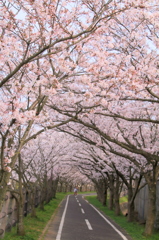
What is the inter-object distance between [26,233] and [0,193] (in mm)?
6240

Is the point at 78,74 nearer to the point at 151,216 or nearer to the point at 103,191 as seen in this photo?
the point at 151,216

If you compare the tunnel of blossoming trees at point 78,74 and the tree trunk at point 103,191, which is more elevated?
the tunnel of blossoming trees at point 78,74

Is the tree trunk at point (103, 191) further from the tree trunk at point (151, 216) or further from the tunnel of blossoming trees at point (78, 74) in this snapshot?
the tree trunk at point (151, 216)

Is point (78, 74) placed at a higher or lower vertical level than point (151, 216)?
higher

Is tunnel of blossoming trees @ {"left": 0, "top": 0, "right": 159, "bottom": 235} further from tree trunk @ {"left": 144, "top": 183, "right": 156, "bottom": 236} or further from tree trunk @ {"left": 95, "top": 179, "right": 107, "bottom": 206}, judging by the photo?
tree trunk @ {"left": 95, "top": 179, "right": 107, "bottom": 206}

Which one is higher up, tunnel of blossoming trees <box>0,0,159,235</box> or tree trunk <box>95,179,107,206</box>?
tunnel of blossoming trees <box>0,0,159,235</box>

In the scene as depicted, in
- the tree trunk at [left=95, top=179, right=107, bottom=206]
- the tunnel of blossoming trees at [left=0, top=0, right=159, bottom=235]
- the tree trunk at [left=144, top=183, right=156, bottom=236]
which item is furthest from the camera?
the tree trunk at [left=95, top=179, right=107, bottom=206]

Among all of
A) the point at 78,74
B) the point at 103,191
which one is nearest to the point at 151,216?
the point at 78,74

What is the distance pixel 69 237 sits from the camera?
1120 cm

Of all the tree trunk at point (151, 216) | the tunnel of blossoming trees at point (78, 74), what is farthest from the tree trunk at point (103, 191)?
the tree trunk at point (151, 216)

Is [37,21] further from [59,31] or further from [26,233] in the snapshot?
[26,233]

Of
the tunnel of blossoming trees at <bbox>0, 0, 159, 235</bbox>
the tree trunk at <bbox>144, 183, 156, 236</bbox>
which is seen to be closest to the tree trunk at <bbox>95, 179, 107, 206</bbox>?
the tunnel of blossoming trees at <bbox>0, 0, 159, 235</bbox>

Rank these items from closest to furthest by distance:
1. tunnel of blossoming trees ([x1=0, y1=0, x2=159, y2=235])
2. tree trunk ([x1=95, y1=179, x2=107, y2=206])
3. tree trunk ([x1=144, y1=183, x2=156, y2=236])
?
tunnel of blossoming trees ([x1=0, y1=0, x2=159, y2=235]) < tree trunk ([x1=144, y1=183, x2=156, y2=236]) < tree trunk ([x1=95, y1=179, x2=107, y2=206])

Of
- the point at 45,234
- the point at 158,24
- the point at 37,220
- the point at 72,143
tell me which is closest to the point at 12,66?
the point at 158,24
